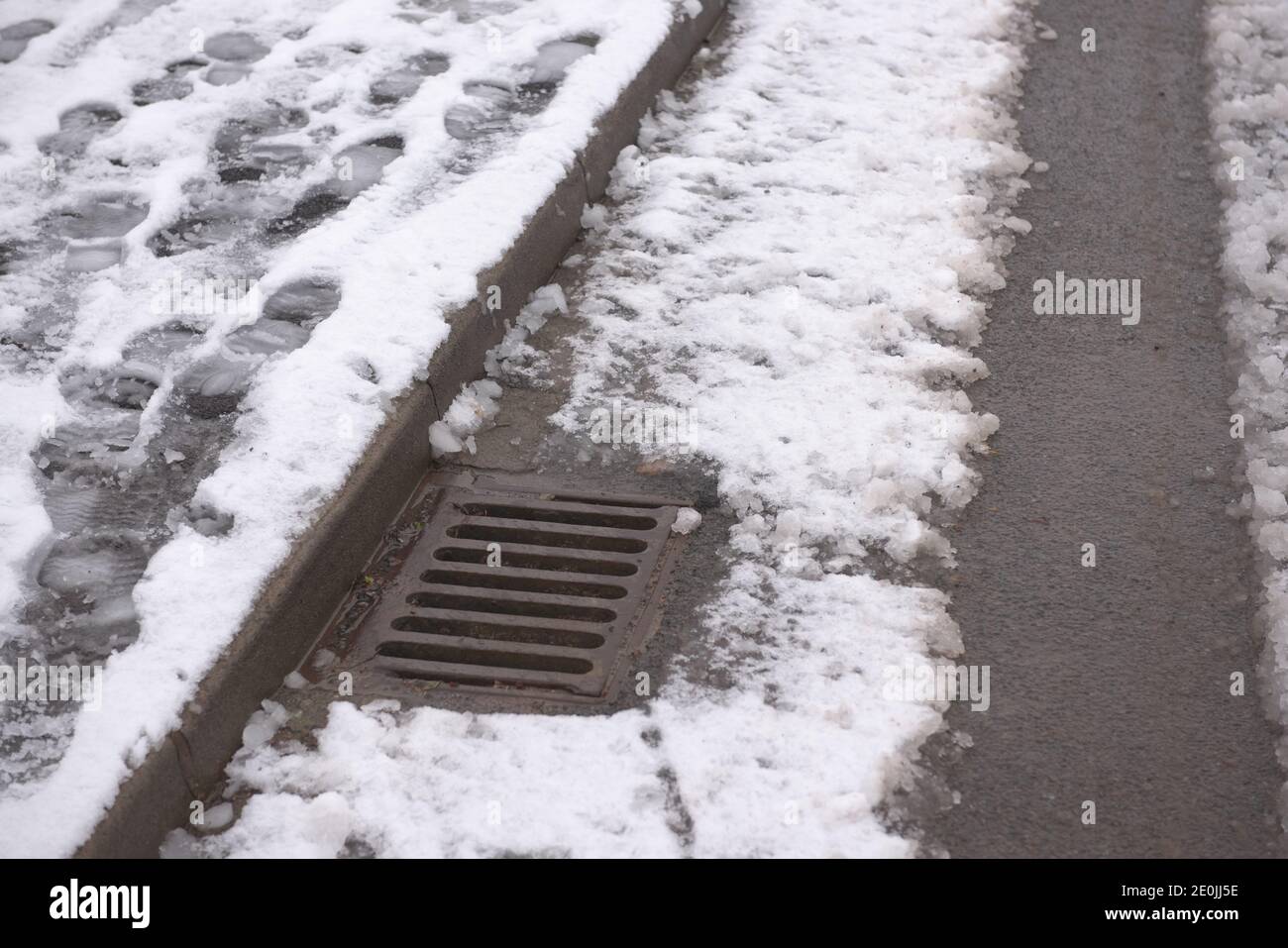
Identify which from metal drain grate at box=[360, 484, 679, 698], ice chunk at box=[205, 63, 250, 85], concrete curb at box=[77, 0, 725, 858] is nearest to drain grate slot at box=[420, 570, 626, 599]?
metal drain grate at box=[360, 484, 679, 698]

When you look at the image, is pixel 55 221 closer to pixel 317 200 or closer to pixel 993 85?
pixel 317 200

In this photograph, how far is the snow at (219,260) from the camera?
2.36 meters

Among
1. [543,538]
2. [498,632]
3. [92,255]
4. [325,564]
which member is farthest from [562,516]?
[92,255]

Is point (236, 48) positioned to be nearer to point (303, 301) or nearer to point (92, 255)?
point (92, 255)

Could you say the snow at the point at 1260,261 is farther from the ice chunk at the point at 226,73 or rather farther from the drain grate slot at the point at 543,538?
the ice chunk at the point at 226,73

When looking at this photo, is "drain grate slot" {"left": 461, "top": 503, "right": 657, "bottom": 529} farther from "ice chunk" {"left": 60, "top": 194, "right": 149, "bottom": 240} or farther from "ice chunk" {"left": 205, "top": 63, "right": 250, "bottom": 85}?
"ice chunk" {"left": 205, "top": 63, "right": 250, "bottom": 85}

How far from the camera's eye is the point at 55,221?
357 cm

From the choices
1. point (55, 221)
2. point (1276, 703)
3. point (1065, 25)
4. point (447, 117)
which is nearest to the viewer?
point (1276, 703)

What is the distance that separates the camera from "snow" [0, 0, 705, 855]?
236 cm

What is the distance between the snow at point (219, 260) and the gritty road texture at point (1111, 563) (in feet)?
4.61

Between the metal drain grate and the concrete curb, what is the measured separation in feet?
0.39

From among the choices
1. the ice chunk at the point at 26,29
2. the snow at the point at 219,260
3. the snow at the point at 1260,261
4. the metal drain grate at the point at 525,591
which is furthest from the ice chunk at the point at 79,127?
the snow at the point at 1260,261
